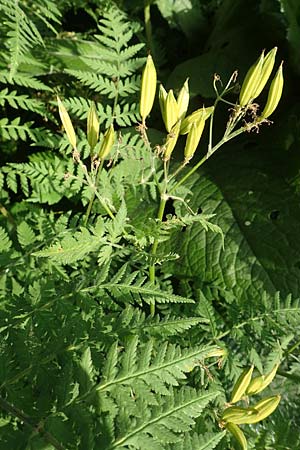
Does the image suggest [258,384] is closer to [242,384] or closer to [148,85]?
[242,384]

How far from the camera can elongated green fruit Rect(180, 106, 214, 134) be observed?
1.22 metres

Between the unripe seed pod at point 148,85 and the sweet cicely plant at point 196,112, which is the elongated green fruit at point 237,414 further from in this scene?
the unripe seed pod at point 148,85

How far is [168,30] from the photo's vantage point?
2615 mm

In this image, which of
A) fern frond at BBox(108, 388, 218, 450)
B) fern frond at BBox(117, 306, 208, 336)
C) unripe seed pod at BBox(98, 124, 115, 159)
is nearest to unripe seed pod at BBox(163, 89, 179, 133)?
unripe seed pod at BBox(98, 124, 115, 159)

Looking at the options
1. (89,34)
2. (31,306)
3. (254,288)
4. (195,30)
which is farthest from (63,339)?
(195,30)

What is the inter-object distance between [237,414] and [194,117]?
24.3 inches

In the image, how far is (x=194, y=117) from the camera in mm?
1256

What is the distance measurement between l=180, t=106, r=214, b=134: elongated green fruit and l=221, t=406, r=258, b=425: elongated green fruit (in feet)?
1.91

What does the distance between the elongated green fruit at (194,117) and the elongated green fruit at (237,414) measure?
0.58 meters

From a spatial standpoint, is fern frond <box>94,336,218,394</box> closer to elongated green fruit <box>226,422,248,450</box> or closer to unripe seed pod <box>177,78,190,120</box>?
elongated green fruit <box>226,422,248,450</box>

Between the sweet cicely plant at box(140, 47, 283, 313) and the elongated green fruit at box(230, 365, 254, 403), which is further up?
the sweet cicely plant at box(140, 47, 283, 313)

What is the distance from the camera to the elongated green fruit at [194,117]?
122 cm

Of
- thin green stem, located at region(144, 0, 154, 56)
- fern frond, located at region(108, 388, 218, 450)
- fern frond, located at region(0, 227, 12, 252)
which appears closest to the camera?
fern frond, located at region(108, 388, 218, 450)

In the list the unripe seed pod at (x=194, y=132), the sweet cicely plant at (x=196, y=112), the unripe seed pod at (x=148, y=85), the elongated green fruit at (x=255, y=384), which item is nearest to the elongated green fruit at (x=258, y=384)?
the elongated green fruit at (x=255, y=384)
